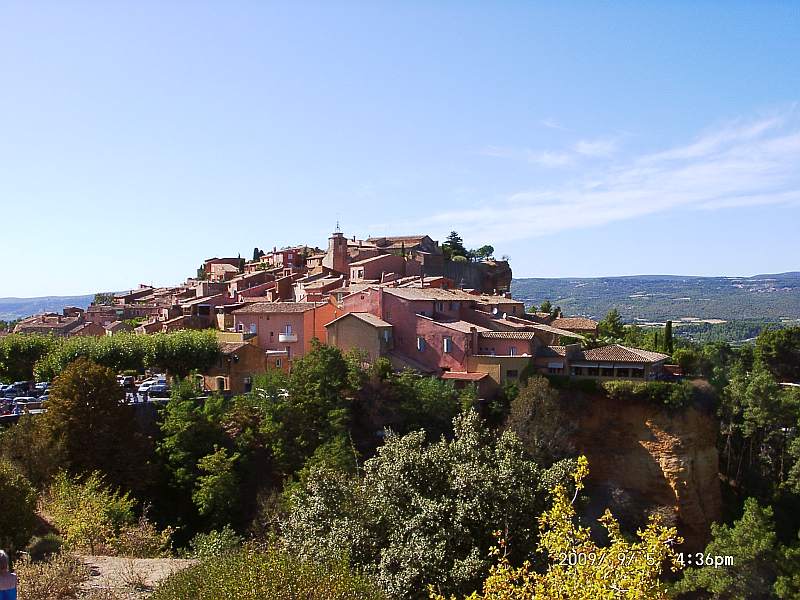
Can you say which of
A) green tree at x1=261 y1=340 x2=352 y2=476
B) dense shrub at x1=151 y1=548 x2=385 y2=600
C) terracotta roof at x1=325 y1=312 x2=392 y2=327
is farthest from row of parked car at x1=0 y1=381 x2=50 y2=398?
dense shrub at x1=151 y1=548 x2=385 y2=600

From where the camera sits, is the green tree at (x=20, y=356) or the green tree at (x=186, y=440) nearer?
Result: the green tree at (x=186, y=440)

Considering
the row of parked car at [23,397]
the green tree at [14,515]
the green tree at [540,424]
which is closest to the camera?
the green tree at [14,515]

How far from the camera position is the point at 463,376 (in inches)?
1495

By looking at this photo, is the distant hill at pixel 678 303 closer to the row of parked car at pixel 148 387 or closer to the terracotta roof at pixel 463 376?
the terracotta roof at pixel 463 376

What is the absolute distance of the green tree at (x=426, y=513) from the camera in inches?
547

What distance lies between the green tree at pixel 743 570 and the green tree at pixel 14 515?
22.2 m

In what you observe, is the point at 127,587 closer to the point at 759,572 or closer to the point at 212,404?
the point at 212,404

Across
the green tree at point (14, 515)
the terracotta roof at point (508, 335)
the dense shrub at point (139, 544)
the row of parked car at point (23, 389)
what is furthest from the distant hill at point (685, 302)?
the green tree at point (14, 515)

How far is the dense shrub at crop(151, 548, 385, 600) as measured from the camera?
10055mm

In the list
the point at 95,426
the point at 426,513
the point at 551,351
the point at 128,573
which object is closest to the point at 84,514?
the point at 128,573

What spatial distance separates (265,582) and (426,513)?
4921mm

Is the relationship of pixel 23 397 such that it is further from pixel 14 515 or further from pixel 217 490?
Answer: pixel 14 515

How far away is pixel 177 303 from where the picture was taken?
5831 cm

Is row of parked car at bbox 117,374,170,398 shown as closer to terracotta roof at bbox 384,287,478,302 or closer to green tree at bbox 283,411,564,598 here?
terracotta roof at bbox 384,287,478,302
